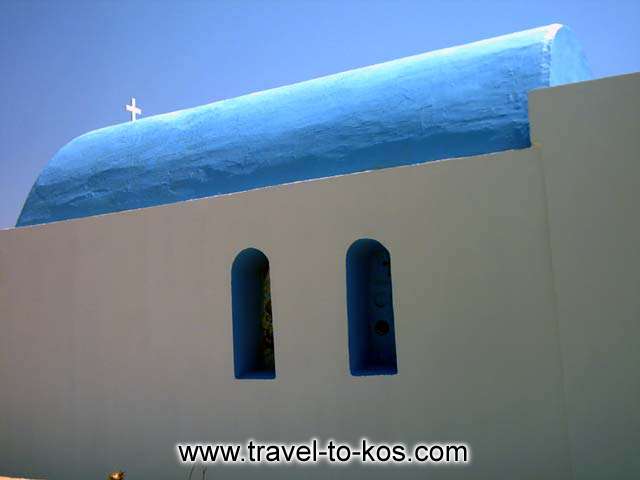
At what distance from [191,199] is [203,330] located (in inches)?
50.6

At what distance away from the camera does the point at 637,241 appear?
402 centimetres

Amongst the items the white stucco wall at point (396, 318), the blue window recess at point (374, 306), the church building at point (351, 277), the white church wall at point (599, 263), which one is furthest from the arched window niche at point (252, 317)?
the white church wall at point (599, 263)

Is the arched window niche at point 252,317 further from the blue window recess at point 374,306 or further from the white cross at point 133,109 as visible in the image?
the white cross at point 133,109

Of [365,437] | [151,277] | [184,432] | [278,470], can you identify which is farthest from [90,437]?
[365,437]

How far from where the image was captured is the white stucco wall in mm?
4113

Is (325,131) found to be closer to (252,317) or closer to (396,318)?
(252,317)

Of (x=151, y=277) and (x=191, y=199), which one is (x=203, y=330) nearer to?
(x=151, y=277)

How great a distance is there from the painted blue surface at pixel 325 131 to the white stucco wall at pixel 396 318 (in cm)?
43

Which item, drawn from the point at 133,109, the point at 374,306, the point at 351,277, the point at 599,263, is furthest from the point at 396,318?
the point at 133,109

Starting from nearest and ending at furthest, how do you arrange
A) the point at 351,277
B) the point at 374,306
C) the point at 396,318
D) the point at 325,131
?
the point at 396,318 → the point at 351,277 → the point at 374,306 → the point at 325,131

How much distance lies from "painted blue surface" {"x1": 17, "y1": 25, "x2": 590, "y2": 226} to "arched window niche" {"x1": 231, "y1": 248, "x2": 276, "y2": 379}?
75 centimetres

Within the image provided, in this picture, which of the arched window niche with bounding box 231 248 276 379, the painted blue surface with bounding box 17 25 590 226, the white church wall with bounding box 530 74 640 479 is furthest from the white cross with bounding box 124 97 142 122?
the white church wall with bounding box 530 74 640 479

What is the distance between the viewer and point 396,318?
16.0 feet

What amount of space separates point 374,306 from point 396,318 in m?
0.71
